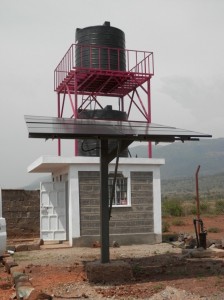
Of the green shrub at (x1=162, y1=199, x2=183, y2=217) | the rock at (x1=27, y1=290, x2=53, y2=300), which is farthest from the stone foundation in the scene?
the green shrub at (x1=162, y1=199, x2=183, y2=217)

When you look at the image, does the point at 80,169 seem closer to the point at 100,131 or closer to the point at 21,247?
the point at 21,247

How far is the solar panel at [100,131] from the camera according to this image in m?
8.45

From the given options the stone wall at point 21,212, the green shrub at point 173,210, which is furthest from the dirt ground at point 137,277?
the green shrub at point 173,210

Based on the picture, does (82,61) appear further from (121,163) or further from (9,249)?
(9,249)

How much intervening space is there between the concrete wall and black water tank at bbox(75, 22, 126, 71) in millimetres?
3900

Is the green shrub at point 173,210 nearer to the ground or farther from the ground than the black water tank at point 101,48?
nearer to the ground

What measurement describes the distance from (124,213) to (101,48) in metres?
5.88

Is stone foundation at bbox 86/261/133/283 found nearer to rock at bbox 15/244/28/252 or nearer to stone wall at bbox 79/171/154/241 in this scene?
rock at bbox 15/244/28/252

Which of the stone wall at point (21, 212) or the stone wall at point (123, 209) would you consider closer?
the stone wall at point (123, 209)

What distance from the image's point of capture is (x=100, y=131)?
8.99 metres

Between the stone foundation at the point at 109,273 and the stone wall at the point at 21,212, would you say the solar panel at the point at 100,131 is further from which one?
the stone wall at the point at 21,212

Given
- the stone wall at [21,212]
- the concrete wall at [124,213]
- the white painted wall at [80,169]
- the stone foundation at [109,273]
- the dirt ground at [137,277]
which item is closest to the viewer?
the dirt ground at [137,277]

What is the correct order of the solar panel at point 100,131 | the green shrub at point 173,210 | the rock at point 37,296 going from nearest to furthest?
the rock at point 37,296
the solar panel at point 100,131
the green shrub at point 173,210

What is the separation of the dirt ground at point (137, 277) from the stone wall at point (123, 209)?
6.74 feet
